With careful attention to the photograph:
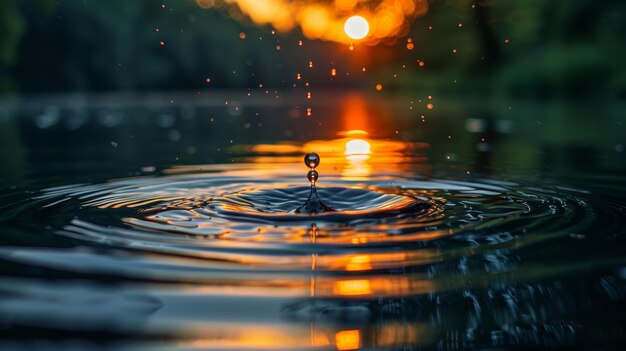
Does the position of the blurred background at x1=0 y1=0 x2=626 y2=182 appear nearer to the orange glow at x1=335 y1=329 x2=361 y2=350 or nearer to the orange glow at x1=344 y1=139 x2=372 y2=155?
the orange glow at x1=344 y1=139 x2=372 y2=155

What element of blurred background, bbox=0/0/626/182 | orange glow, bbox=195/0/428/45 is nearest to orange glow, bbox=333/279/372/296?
blurred background, bbox=0/0/626/182

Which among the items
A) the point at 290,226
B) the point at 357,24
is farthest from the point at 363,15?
the point at 290,226

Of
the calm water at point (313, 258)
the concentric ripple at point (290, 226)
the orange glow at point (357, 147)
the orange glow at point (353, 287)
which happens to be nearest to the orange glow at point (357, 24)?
the orange glow at point (357, 147)

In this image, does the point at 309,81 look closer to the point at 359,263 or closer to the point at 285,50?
the point at 285,50

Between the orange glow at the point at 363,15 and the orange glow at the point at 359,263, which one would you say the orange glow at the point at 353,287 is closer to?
the orange glow at the point at 359,263

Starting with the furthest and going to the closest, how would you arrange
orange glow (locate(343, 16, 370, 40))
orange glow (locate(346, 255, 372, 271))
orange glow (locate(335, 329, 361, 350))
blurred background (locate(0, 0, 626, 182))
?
orange glow (locate(343, 16, 370, 40))
blurred background (locate(0, 0, 626, 182))
orange glow (locate(346, 255, 372, 271))
orange glow (locate(335, 329, 361, 350))

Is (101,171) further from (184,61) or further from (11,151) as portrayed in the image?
(184,61)
